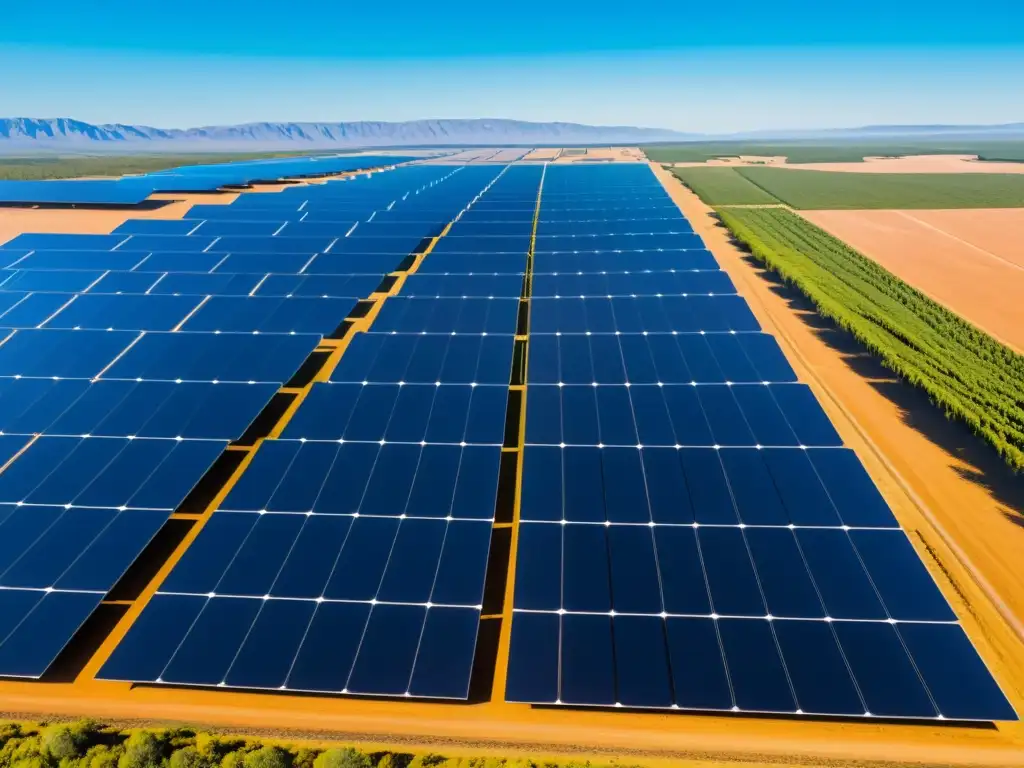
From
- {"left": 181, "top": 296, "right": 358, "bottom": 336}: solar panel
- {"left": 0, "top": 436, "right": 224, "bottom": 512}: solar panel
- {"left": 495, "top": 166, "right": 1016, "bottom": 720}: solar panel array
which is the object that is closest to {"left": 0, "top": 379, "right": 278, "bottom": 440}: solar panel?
{"left": 0, "top": 436, "right": 224, "bottom": 512}: solar panel

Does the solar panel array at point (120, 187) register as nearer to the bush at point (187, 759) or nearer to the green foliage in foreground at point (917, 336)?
the bush at point (187, 759)

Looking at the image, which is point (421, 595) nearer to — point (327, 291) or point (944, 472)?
point (944, 472)

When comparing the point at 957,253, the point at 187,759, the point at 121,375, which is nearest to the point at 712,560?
the point at 187,759

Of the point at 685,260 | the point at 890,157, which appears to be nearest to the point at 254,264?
the point at 685,260

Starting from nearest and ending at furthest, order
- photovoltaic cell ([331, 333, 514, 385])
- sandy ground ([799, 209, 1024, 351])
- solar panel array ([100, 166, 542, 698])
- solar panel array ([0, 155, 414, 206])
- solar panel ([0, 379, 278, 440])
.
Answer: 1. solar panel array ([100, 166, 542, 698])
2. solar panel ([0, 379, 278, 440])
3. photovoltaic cell ([331, 333, 514, 385])
4. sandy ground ([799, 209, 1024, 351])
5. solar panel array ([0, 155, 414, 206])

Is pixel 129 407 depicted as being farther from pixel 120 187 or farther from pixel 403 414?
pixel 120 187

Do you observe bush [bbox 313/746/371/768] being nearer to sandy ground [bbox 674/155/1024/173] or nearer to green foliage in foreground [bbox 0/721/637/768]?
green foliage in foreground [bbox 0/721/637/768]

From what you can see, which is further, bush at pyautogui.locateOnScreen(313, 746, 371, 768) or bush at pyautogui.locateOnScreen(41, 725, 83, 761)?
bush at pyautogui.locateOnScreen(41, 725, 83, 761)
